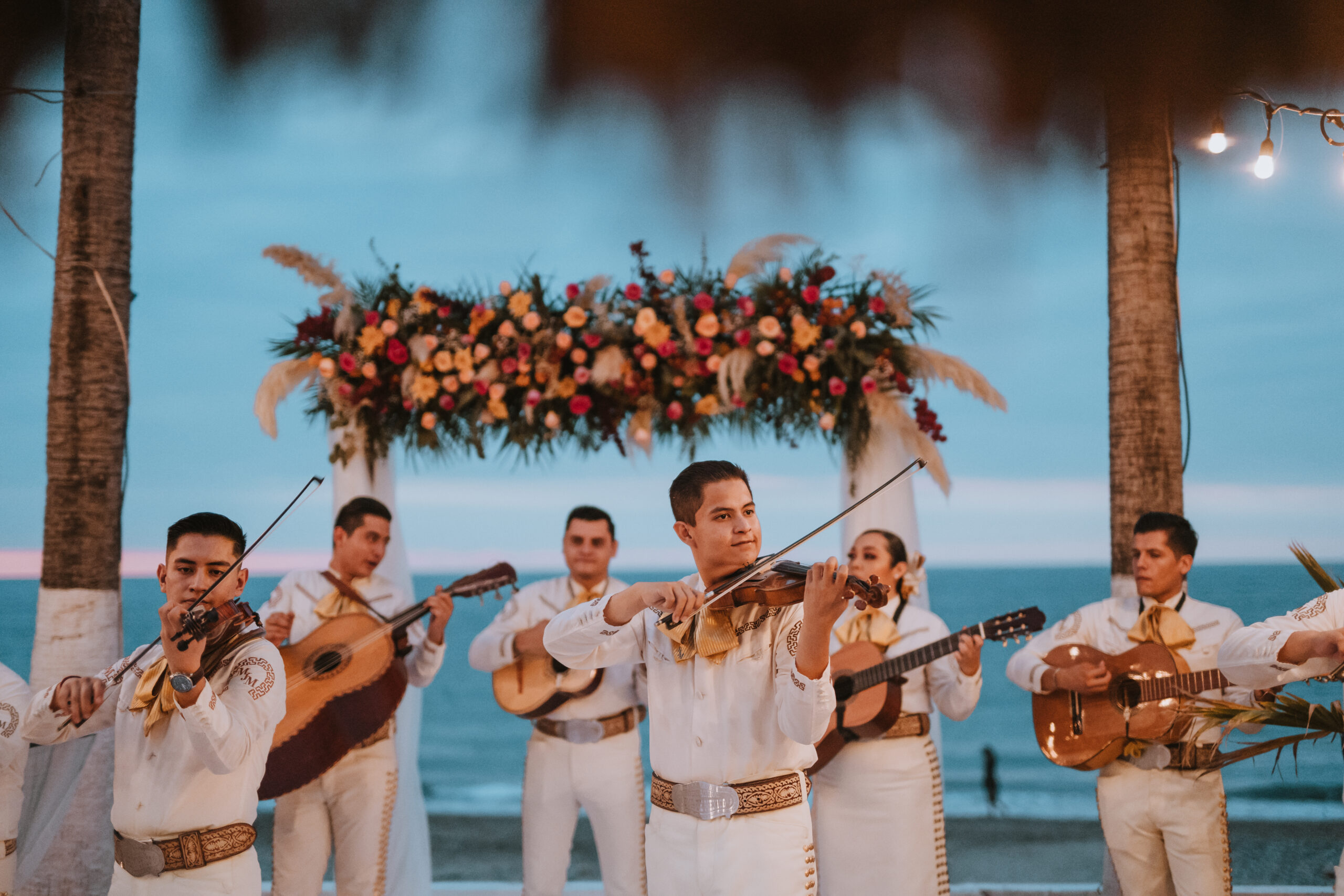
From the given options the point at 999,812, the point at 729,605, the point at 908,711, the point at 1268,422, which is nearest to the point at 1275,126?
the point at 908,711

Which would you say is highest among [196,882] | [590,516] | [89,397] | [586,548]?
[89,397]

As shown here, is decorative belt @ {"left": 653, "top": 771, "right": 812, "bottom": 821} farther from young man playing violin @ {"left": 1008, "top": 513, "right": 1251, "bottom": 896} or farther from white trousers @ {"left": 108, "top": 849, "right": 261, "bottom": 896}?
young man playing violin @ {"left": 1008, "top": 513, "right": 1251, "bottom": 896}

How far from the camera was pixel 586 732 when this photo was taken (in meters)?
5.03

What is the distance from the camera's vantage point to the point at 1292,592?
33500mm

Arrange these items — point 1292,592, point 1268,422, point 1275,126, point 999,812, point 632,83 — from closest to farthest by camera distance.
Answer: point 1275,126 < point 632,83 < point 999,812 < point 1268,422 < point 1292,592

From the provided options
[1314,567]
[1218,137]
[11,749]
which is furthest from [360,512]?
[1218,137]

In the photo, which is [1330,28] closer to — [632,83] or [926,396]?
[926,396]

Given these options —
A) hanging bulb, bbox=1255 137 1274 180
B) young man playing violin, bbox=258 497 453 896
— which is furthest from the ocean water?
hanging bulb, bbox=1255 137 1274 180

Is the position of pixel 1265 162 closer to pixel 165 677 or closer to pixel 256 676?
pixel 256 676

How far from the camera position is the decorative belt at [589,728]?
5031mm

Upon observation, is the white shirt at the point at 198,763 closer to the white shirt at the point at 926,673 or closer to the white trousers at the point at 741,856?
the white trousers at the point at 741,856

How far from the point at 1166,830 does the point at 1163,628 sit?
2.64ft

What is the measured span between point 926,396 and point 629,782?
2434 mm

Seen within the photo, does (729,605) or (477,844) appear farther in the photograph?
(477,844)
